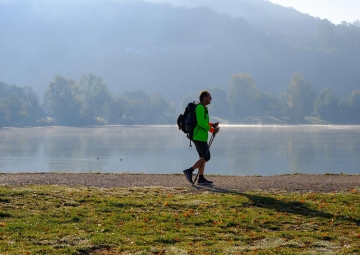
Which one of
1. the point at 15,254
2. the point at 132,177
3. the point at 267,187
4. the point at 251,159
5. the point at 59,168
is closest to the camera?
the point at 15,254

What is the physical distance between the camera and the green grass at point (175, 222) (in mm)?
8719

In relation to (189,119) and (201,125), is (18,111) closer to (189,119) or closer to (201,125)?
(189,119)

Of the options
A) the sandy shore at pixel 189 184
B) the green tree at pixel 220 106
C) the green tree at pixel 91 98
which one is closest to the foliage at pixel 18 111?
the green tree at pixel 91 98

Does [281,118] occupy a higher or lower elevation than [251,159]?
higher

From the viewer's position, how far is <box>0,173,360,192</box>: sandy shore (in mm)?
15422

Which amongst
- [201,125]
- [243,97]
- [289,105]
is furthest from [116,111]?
[201,125]

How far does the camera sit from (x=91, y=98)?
16612 cm

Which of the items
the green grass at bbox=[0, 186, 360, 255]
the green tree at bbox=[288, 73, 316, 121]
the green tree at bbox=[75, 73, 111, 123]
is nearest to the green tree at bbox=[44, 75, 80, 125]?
the green tree at bbox=[75, 73, 111, 123]

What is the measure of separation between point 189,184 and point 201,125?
6.58ft

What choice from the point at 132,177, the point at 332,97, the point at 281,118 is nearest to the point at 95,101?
the point at 281,118

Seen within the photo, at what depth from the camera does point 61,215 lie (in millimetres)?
10961

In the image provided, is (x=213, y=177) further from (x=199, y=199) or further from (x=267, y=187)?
(x=199, y=199)

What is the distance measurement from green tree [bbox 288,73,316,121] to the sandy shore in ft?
501

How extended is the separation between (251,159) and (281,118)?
123576 millimetres
